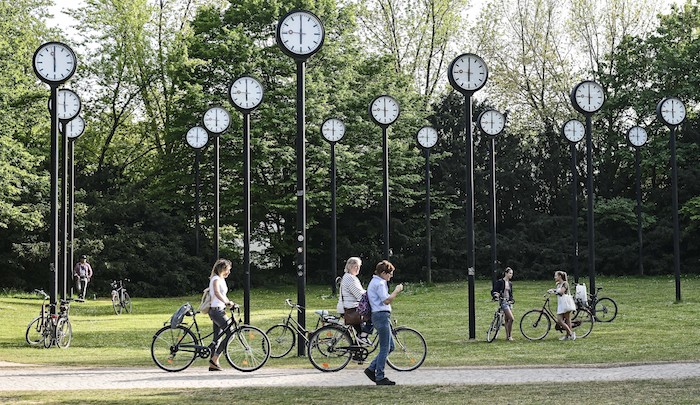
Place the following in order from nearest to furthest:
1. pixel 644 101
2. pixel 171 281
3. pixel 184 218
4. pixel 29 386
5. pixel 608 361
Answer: pixel 29 386 → pixel 608 361 → pixel 171 281 → pixel 184 218 → pixel 644 101

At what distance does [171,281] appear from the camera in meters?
39.7

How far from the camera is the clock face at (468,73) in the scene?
68.7 ft

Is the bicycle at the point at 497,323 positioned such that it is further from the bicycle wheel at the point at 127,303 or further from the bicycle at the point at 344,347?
the bicycle wheel at the point at 127,303

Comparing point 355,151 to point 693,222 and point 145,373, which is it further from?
point 145,373

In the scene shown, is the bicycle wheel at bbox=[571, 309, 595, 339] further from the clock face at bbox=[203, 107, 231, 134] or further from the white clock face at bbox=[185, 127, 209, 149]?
the white clock face at bbox=[185, 127, 209, 149]

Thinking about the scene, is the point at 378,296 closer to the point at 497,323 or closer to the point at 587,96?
the point at 497,323

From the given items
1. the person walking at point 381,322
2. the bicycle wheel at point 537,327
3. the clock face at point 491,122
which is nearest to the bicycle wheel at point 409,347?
the person walking at point 381,322

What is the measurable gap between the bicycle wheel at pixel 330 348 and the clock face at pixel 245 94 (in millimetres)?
7117

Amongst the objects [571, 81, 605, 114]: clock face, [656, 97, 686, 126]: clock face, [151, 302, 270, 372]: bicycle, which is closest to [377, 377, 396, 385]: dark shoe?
[151, 302, 270, 372]: bicycle

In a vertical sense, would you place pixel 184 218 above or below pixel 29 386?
above

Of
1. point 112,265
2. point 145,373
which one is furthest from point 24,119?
point 145,373

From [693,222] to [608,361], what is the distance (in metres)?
31.9

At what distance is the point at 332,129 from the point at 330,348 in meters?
19.0

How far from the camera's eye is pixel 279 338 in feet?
56.6
